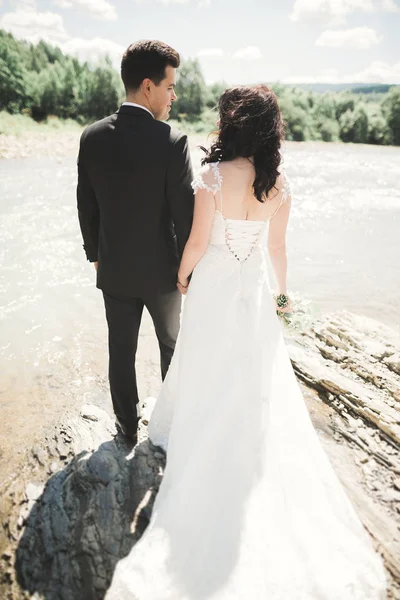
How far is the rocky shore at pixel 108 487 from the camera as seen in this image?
1936 millimetres

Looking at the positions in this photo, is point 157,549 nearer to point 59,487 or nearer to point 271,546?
point 271,546

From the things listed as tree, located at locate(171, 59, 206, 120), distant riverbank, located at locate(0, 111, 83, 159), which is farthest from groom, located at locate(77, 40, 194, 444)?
tree, located at locate(171, 59, 206, 120)

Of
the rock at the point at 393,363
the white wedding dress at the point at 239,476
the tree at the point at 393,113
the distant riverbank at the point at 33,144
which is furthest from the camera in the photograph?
the tree at the point at 393,113

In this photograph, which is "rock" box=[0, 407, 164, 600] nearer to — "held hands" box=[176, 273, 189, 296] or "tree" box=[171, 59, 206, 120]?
"held hands" box=[176, 273, 189, 296]

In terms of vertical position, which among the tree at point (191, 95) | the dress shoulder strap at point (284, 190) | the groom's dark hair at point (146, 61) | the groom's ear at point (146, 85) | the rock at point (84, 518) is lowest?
the rock at point (84, 518)

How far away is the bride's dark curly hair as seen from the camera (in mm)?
1912

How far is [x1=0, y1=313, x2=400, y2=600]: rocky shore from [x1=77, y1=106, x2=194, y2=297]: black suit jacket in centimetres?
112

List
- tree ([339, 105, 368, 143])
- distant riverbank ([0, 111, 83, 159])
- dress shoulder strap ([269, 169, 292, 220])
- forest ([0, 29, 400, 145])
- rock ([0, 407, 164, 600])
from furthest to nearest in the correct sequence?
tree ([339, 105, 368, 143])
forest ([0, 29, 400, 145])
distant riverbank ([0, 111, 83, 159])
dress shoulder strap ([269, 169, 292, 220])
rock ([0, 407, 164, 600])

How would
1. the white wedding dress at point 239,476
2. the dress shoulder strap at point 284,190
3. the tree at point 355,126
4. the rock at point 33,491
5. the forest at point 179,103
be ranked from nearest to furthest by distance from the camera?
the white wedding dress at point 239,476, the dress shoulder strap at point 284,190, the rock at point 33,491, the forest at point 179,103, the tree at point 355,126

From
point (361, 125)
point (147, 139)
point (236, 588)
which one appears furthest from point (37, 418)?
point (361, 125)

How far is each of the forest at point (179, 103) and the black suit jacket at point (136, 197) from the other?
1362 inches

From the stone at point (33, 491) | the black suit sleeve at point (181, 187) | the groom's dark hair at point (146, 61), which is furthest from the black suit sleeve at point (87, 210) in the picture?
the stone at point (33, 491)

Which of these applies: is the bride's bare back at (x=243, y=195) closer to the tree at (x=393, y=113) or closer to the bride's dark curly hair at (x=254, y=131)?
the bride's dark curly hair at (x=254, y=131)

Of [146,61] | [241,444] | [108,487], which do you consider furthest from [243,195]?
[108,487]
